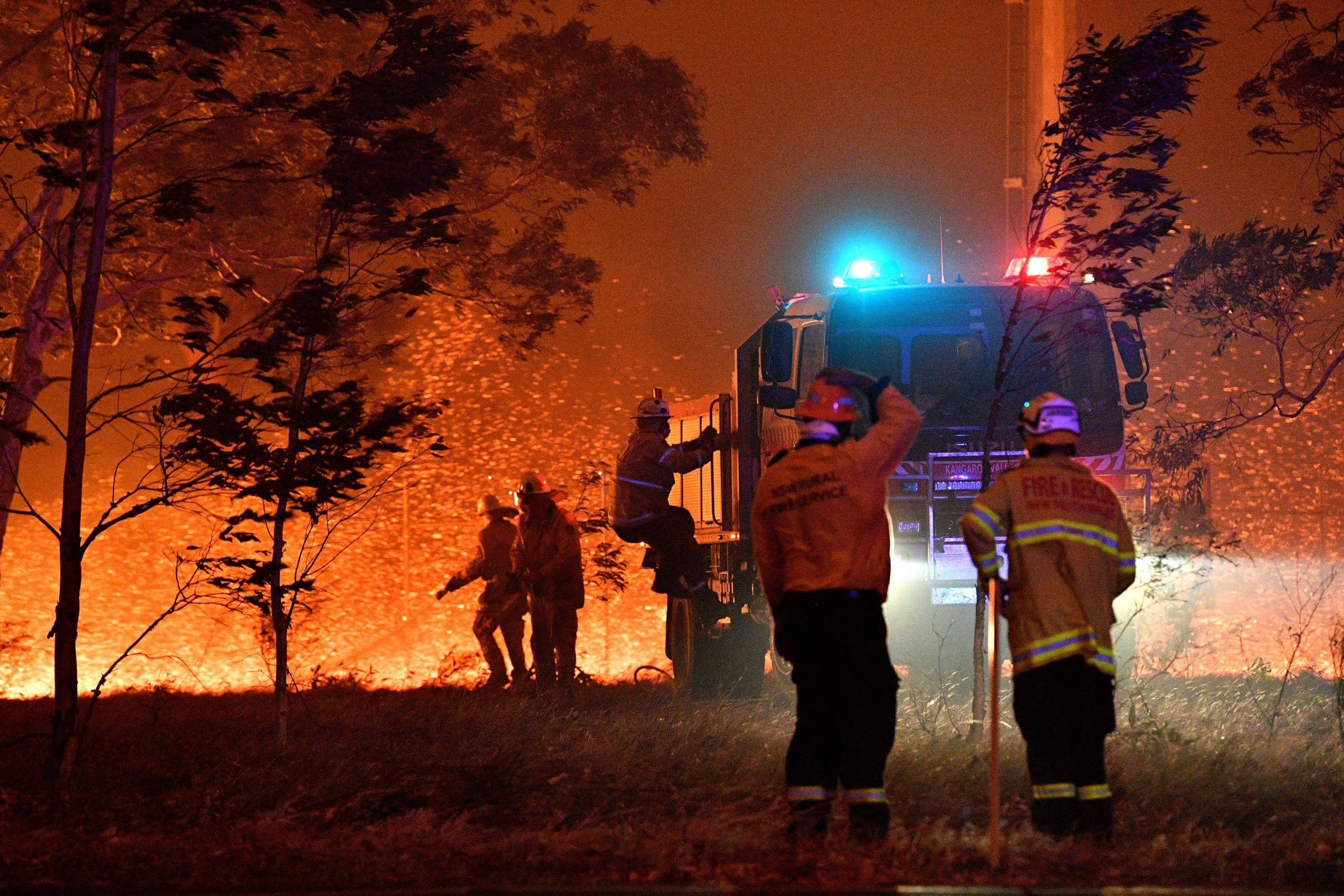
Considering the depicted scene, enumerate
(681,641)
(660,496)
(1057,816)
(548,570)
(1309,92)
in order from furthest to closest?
(681,641) → (548,570) → (1309,92) → (660,496) → (1057,816)

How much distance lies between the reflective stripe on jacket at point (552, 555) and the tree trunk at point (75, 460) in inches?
197

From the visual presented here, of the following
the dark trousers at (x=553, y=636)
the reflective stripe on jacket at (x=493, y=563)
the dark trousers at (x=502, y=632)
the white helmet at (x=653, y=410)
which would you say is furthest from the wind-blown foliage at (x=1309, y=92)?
the dark trousers at (x=502, y=632)

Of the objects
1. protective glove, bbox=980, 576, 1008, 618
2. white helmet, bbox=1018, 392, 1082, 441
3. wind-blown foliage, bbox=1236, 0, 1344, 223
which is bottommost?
protective glove, bbox=980, 576, 1008, 618

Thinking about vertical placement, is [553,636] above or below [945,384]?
below

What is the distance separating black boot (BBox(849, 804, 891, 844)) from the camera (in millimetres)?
5285

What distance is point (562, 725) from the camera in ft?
30.5

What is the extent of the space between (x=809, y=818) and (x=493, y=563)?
820 centimetres

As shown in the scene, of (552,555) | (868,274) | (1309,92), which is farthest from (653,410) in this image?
(1309,92)

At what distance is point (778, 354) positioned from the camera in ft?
31.3

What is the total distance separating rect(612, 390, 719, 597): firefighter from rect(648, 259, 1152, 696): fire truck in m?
1.08

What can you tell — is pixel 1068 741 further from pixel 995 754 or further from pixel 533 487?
pixel 533 487

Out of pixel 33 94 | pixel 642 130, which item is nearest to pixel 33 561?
pixel 33 94

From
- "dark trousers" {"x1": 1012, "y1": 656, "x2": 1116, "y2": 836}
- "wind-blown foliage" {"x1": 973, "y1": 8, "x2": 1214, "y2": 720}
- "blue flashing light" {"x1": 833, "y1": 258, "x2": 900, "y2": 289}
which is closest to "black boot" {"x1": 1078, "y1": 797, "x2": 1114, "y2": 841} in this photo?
"dark trousers" {"x1": 1012, "y1": 656, "x2": 1116, "y2": 836}

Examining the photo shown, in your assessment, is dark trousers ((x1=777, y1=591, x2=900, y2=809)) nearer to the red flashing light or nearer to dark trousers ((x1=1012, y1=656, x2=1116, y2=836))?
dark trousers ((x1=1012, y1=656, x2=1116, y2=836))
